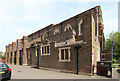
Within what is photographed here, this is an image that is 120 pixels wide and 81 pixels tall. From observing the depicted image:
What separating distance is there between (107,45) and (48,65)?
137ft

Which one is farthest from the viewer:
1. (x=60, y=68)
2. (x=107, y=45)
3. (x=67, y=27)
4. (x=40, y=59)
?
(x=107, y=45)

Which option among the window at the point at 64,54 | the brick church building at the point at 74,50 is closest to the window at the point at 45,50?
the brick church building at the point at 74,50

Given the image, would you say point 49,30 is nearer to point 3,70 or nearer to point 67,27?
point 67,27

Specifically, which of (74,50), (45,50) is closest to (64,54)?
(74,50)

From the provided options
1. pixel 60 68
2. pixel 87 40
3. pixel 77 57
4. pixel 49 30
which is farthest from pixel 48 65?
pixel 49 30

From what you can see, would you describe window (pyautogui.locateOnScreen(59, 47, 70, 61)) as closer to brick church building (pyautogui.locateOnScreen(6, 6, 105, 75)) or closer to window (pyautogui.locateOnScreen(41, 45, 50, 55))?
brick church building (pyautogui.locateOnScreen(6, 6, 105, 75))

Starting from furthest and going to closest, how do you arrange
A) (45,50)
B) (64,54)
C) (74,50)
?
(45,50) → (64,54) → (74,50)

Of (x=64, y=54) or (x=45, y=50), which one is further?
(x=45, y=50)

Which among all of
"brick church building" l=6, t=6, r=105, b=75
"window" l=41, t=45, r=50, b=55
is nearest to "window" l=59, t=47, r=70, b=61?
"brick church building" l=6, t=6, r=105, b=75

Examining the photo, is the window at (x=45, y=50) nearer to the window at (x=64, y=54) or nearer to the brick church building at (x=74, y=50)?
the brick church building at (x=74, y=50)

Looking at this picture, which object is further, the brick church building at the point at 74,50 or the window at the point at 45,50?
the window at the point at 45,50

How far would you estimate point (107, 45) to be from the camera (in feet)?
166

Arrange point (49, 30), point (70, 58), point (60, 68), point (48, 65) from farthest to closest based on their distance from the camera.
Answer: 1. point (49, 30)
2. point (48, 65)
3. point (60, 68)
4. point (70, 58)

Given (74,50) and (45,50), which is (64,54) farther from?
(45,50)
